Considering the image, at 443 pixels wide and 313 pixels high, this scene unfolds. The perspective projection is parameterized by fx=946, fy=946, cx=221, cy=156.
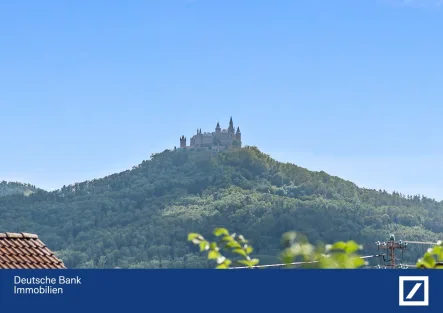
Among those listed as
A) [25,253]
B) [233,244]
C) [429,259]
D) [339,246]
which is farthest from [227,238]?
[25,253]

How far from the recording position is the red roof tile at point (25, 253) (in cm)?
1248

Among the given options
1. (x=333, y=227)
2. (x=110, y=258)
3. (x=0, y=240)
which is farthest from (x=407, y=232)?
(x=0, y=240)

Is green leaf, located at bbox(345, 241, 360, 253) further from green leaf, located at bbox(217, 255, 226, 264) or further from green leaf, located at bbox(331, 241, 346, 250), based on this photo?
green leaf, located at bbox(217, 255, 226, 264)

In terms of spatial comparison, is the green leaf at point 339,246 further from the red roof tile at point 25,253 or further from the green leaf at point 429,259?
the red roof tile at point 25,253
